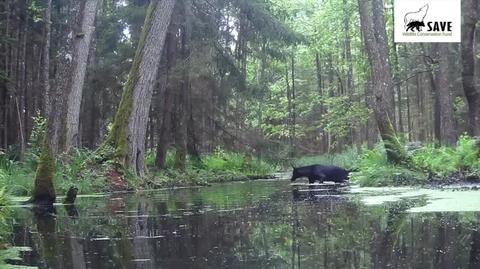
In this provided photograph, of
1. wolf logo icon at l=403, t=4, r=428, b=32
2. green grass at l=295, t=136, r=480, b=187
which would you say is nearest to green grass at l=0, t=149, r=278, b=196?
green grass at l=295, t=136, r=480, b=187

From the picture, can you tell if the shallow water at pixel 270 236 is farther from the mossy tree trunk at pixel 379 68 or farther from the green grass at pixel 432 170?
the mossy tree trunk at pixel 379 68

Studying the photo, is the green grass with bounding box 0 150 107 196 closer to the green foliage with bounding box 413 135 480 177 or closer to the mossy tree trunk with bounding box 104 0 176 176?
the mossy tree trunk with bounding box 104 0 176 176

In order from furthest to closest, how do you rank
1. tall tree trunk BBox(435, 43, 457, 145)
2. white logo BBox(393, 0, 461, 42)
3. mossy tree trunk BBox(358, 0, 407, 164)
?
tall tree trunk BBox(435, 43, 457, 145) < white logo BBox(393, 0, 461, 42) < mossy tree trunk BBox(358, 0, 407, 164)

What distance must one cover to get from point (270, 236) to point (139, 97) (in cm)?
974

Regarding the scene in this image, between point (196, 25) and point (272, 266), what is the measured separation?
51.9ft

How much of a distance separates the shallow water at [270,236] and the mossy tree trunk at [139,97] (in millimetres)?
6413

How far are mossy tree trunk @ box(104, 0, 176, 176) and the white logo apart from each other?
5812 millimetres

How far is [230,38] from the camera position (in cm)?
2130

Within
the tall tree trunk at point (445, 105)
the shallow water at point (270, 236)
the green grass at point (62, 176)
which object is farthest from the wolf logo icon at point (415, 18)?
the green grass at point (62, 176)

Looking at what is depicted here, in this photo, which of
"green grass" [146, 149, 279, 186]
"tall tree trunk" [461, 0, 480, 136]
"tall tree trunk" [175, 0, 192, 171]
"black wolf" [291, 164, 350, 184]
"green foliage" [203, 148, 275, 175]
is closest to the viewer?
"tall tree trunk" [461, 0, 480, 136]

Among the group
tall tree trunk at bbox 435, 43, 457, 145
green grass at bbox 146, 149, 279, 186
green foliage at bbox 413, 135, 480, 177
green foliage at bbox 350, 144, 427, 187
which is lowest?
green grass at bbox 146, 149, 279, 186

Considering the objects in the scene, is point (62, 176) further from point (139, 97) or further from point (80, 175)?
point (139, 97)

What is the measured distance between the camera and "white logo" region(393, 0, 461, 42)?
1394 centimetres

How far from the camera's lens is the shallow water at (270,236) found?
3.33 meters
